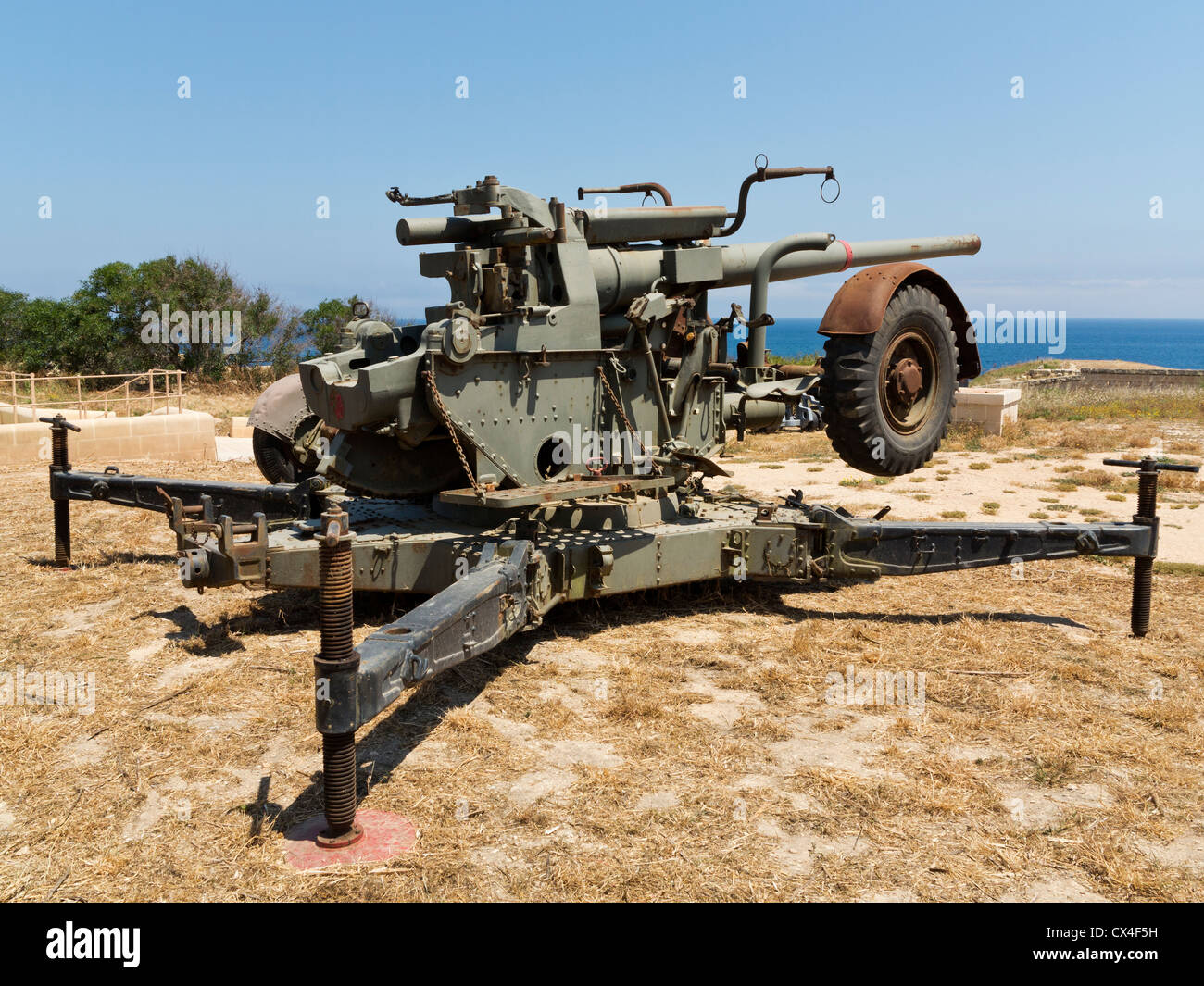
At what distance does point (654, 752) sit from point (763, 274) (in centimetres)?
423

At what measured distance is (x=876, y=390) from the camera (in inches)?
295

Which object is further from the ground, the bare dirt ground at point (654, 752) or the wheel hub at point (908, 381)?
the wheel hub at point (908, 381)

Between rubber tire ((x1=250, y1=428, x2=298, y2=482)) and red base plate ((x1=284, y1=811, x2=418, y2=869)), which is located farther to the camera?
rubber tire ((x1=250, y1=428, x2=298, y2=482))

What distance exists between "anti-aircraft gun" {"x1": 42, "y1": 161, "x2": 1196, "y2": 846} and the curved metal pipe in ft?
0.07

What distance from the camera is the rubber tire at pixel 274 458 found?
430 inches

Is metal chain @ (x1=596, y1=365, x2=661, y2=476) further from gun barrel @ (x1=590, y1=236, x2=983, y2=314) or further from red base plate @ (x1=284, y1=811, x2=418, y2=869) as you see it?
red base plate @ (x1=284, y1=811, x2=418, y2=869)

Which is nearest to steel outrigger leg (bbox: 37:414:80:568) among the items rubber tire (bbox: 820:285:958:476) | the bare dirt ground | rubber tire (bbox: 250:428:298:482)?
the bare dirt ground

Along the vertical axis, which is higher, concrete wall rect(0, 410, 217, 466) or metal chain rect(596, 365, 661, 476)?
metal chain rect(596, 365, 661, 476)

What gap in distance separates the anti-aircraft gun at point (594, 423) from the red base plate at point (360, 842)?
175cm

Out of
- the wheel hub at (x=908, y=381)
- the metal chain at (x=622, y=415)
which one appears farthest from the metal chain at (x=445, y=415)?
the wheel hub at (x=908, y=381)

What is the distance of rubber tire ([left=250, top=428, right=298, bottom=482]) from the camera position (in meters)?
10.9

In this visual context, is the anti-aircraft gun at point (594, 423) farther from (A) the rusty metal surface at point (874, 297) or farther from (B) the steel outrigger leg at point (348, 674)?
(B) the steel outrigger leg at point (348, 674)

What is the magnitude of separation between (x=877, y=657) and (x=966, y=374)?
2.75 m

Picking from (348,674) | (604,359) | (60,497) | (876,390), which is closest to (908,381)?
(876,390)
